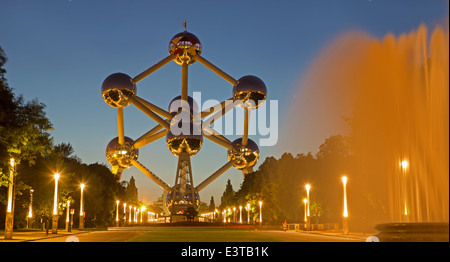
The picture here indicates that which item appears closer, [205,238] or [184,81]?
[205,238]

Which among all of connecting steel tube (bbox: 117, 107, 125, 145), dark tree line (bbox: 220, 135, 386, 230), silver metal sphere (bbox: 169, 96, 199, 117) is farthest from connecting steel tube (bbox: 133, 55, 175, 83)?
dark tree line (bbox: 220, 135, 386, 230)

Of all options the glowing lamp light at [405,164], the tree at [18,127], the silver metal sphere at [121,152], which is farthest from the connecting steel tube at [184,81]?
the glowing lamp light at [405,164]

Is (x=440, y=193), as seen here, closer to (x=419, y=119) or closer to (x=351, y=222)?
(x=419, y=119)

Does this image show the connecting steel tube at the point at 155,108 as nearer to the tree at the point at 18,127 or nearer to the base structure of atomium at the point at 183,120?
the base structure of atomium at the point at 183,120

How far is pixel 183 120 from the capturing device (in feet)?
245

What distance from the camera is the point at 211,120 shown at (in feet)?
→ 278

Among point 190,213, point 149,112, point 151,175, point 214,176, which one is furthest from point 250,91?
point 151,175

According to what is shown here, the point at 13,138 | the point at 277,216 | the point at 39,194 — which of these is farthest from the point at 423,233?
the point at 277,216

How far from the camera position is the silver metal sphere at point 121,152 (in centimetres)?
8450

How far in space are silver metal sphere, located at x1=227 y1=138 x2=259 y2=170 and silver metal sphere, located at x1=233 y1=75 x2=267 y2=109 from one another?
981 centimetres

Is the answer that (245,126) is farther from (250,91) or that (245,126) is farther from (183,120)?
(183,120)

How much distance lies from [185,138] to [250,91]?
469 inches

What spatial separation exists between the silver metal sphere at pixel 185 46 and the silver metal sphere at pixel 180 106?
728 centimetres

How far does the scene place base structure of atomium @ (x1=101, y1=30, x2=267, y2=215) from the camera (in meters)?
74.5
